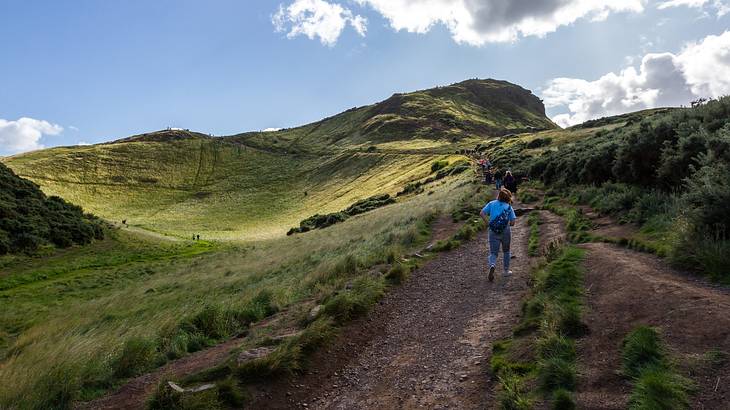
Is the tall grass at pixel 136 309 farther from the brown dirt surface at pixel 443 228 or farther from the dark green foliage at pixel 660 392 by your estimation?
the dark green foliage at pixel 660 392

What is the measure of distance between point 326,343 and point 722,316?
18.2 ft

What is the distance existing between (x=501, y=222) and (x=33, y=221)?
36180 millimetres

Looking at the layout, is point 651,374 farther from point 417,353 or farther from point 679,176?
point 679,176

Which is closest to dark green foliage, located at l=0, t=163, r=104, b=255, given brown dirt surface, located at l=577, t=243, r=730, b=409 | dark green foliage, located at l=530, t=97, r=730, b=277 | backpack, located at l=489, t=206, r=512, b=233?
backpack, located at l=489, t=206, r=512, b=233

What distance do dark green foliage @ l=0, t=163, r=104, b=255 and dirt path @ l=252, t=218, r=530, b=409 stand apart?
30.5 m

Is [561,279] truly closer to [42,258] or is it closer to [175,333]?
[175,333]

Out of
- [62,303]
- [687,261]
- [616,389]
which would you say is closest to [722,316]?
[616,389]

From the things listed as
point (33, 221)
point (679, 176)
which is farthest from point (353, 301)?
point (33, 221)

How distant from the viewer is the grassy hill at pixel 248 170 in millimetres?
68812

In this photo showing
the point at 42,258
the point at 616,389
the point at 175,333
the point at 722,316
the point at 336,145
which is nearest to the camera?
the point at 616,389

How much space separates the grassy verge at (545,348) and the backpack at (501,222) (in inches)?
74.6

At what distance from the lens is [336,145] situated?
126 meters

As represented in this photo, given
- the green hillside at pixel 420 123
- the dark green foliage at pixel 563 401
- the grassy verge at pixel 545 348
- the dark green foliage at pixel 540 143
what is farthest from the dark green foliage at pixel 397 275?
the green hillside at pixel 420 123

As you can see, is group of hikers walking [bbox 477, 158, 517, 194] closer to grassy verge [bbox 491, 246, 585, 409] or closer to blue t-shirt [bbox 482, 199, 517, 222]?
blue t-shirt [bbox 482, 199, 517, 222]
